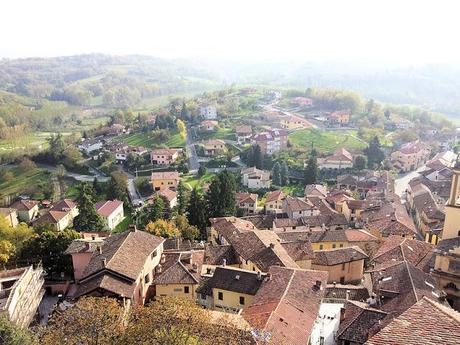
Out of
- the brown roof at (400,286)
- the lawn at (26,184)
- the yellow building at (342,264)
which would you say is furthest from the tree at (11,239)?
the lawn at (26,184)

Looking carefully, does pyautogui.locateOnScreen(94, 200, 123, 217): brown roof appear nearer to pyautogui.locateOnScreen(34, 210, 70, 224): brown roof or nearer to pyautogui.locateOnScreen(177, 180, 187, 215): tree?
pyautogui.locateOnScreen(34, 210, 70, 224): brown roof

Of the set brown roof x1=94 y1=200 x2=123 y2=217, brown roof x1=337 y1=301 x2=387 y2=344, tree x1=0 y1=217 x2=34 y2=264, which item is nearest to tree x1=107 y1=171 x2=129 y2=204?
brown roof x1=94 y1=200 x2=123 y2=217

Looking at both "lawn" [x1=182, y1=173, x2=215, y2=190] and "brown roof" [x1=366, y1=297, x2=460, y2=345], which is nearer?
"brown roof" [x1=366, y1=297, x2=460, y2=345]

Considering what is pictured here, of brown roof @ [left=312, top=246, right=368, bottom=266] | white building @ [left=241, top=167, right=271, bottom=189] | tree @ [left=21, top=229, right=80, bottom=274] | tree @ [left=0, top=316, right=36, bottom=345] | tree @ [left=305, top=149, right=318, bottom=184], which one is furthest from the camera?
white building @ [left=241, top=167, right=271, bottom=189]

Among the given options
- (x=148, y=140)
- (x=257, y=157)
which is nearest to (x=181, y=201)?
(x=257, y=157)

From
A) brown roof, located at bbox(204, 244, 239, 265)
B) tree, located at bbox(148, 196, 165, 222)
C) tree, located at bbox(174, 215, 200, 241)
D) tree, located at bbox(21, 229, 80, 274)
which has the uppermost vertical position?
brown roof, located at bbox(204, 244, 239, 265)

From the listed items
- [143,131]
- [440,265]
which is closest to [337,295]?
[440,265]

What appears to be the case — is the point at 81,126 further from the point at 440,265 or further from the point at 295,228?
the point at 440,265
